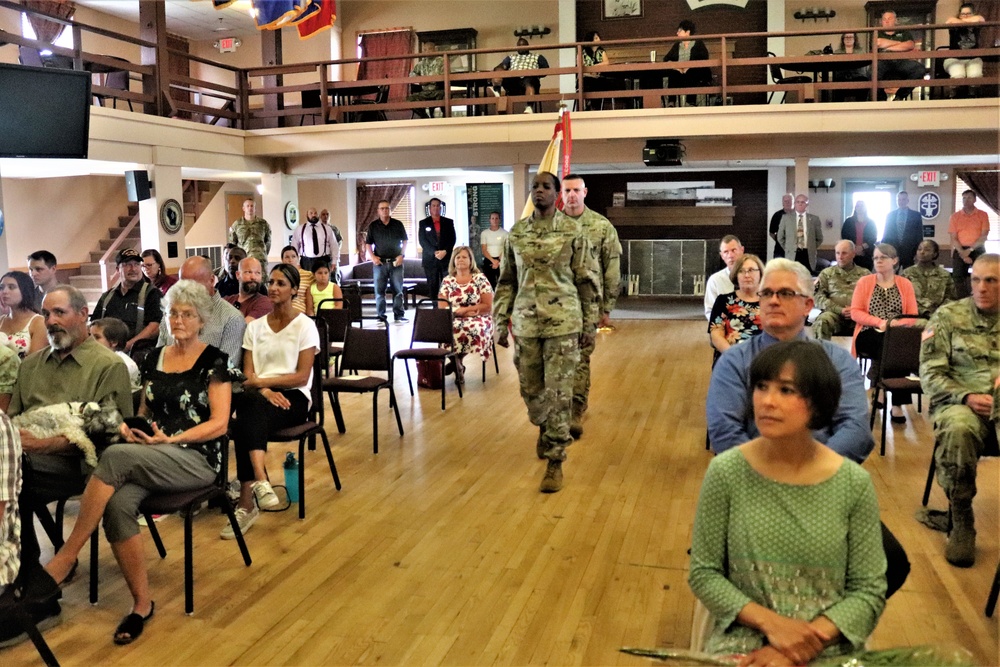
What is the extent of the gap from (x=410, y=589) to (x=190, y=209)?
14051mm

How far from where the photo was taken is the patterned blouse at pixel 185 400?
11.8 feet

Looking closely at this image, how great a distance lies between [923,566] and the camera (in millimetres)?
3703

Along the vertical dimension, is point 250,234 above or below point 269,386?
above

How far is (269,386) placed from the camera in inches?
177

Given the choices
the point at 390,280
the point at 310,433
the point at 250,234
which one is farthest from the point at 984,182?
the point at 310,433

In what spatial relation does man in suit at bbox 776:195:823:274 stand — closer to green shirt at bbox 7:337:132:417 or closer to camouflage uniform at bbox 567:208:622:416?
camouflage uniform at bbox 567:208:622:416

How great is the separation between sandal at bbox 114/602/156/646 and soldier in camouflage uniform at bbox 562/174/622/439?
321cm

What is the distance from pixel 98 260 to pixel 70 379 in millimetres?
11942

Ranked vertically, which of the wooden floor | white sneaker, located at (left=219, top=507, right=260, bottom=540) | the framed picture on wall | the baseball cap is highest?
the framed picture on wall

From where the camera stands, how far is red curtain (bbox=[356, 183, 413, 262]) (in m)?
18.3

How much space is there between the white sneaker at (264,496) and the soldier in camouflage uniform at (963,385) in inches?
121

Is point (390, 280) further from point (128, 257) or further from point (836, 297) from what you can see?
point (836, 297)

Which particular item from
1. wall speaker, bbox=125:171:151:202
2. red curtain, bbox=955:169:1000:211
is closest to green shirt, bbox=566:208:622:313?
wall speaker, bbox=125:171:151:202

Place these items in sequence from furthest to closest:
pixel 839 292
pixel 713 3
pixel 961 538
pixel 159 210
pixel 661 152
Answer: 1. pixel 713 3
2. pixel 661 152
3. pixel 159 210
4. pixel 839 292
5. pixel 961 538
